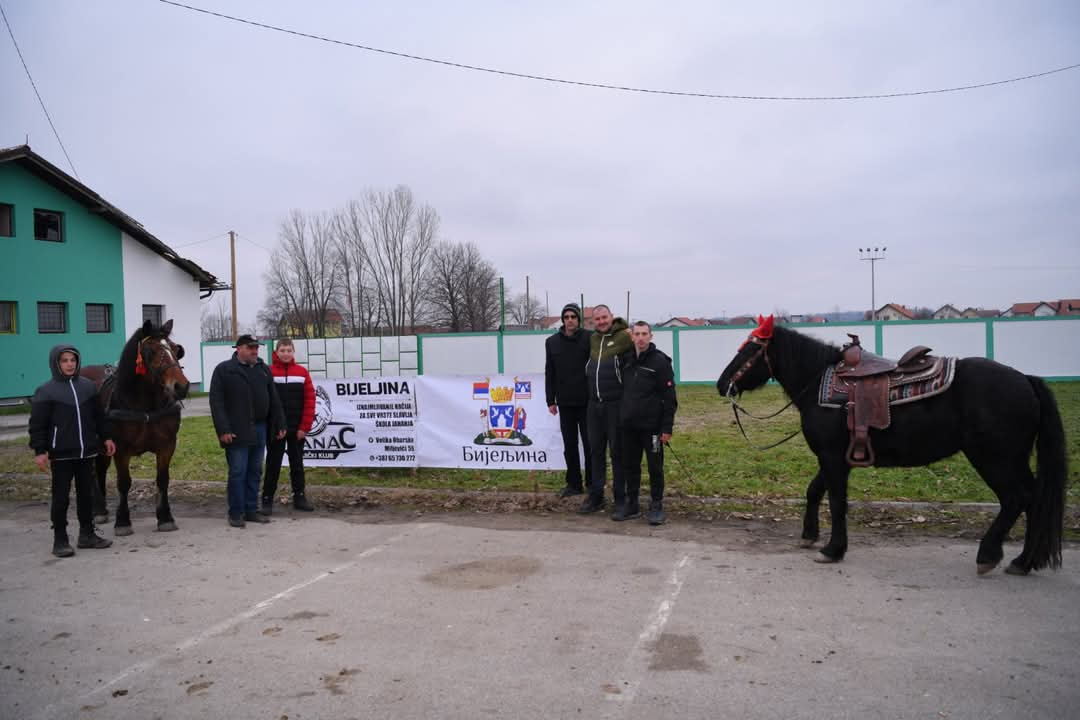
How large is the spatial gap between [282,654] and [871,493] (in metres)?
6.64

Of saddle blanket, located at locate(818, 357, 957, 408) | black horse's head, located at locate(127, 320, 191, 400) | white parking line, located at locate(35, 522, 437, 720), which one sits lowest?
white parking line, located at locate(35, 522, 437, 720)

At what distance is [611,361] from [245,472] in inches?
166

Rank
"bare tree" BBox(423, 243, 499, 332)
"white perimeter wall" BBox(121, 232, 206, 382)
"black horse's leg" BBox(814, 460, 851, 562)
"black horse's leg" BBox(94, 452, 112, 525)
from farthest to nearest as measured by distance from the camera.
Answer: "bare tree" BBox(423, 243, 499, 332) → "white perimeter wall" BBox(121, 232, 206, 382) → "black horse's leg" BBox(94, 452, 112, 525) → "black horse's leg" BBox(814, 460, 851, 562)

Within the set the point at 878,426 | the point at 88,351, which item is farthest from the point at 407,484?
the point at 88,351

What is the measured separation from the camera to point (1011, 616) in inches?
190

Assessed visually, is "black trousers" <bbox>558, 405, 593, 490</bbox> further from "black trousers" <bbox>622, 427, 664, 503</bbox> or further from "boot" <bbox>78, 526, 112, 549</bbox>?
"boot" <bbox>78, 526, 112, 549</bbox>

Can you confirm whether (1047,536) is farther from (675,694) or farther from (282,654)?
(282,654)

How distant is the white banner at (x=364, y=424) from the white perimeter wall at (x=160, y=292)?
80.5 ft

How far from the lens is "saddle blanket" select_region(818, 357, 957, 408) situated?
5.86 m

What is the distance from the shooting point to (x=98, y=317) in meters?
31.4

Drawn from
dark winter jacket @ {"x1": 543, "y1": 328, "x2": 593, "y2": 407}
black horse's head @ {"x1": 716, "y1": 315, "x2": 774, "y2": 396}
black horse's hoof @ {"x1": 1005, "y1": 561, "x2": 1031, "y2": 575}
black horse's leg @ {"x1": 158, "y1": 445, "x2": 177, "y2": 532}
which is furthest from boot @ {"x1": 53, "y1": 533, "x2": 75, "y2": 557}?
black horse's hoof @ {"x1": 1005, "y1": 561, "x2": 1031, "y2": 575}

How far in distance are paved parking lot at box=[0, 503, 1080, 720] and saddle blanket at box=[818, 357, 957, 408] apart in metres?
1.33

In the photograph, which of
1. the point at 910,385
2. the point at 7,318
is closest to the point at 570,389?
the point at 910,385

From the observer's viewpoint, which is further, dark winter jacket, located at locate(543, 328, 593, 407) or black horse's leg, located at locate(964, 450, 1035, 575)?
dark winter jacket, located at locate(543, 328, 593, 407)
